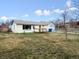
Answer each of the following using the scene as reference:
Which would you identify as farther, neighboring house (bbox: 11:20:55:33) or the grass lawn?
neighboring house (bbox: 11:20:55:33)

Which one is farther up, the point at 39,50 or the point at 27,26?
the point at 27,26

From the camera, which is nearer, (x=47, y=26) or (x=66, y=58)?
(x=66, y=58)

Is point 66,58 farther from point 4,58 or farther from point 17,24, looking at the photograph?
point 17,24

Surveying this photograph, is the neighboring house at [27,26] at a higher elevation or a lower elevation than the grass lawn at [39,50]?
higher

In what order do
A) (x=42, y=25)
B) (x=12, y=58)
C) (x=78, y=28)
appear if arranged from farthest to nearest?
(x=42, y=25)
(x=78, y=28)
(x=12, y=58)

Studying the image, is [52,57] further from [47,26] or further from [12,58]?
[47,26]

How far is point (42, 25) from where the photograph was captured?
1975 inches

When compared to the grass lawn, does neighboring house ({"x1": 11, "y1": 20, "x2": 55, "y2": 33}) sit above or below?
A: above

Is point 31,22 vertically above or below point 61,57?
above

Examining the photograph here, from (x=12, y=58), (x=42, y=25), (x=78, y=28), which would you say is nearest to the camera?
(x=12, y=58)

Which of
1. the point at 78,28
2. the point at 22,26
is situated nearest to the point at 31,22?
the point at 22,26

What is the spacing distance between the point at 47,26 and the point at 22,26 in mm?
8249

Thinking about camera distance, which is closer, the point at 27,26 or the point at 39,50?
the point at 39,50

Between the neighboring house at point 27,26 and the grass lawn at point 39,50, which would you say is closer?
the grass lawn at point 39,50
